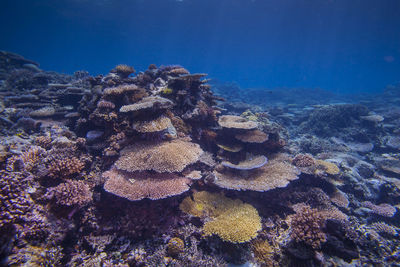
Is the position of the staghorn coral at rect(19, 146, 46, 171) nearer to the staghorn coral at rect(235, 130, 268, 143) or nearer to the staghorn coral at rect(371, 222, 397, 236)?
the staghorn coral at rect(235, 130, 268, 143)

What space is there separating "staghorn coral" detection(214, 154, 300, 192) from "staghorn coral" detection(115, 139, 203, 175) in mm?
1209

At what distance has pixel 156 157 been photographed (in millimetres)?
4582

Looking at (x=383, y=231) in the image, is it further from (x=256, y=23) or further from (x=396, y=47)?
(x=396, y=47)

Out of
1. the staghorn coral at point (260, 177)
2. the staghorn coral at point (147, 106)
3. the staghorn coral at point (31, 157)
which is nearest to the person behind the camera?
the staghorn coral at point (31, 157)

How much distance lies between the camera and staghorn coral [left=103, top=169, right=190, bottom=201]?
4.04 metres

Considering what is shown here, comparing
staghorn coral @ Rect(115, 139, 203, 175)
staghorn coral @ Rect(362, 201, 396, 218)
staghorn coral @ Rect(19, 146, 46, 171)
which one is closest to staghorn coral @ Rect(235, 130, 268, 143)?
staghorn coral @ Rect(115, 139, 203, 175)

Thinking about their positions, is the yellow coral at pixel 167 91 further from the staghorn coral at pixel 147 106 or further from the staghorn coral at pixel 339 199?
the staghorn coral at pixel 339 199

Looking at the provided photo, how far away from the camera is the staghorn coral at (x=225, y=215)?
12.8 ft

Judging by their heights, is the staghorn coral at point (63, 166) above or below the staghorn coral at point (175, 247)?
above

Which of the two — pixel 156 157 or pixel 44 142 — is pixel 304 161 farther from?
pixel 44 142

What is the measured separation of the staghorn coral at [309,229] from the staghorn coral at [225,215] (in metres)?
0.84

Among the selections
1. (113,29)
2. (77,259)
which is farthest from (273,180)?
(113,29)

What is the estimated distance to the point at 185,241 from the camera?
409cm

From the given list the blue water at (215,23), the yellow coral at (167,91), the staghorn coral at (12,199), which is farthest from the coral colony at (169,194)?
the blue water at (215,23)
